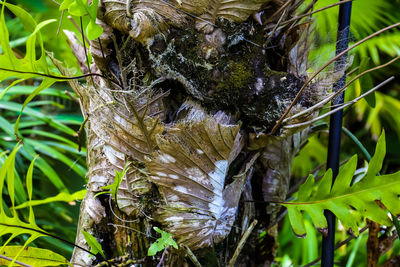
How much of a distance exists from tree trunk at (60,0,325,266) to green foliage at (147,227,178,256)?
0.9 inches

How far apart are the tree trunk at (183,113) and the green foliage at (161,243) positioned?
0.08ft

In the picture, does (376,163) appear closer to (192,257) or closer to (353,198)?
(353,198)

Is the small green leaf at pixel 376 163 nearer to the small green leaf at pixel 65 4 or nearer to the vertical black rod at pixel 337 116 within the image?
the vertical black rod at pixel 337 116

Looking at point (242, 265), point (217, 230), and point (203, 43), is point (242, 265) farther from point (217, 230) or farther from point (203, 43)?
point (203, 43)

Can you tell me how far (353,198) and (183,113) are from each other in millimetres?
270

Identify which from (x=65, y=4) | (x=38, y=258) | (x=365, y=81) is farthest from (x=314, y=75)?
(x=38, y=258)

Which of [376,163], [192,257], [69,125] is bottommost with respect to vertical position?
[192,257]

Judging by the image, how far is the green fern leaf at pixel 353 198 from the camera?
52 centimetres

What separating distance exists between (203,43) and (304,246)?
1.26 m

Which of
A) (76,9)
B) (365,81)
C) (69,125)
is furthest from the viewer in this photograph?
(69,125)

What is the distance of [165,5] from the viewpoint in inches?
19.4

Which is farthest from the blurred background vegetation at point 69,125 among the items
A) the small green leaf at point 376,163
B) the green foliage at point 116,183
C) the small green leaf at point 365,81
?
the green foliage at point 116,183

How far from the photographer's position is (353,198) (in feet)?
1.74

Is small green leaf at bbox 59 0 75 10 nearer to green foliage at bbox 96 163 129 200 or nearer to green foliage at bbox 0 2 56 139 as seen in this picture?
green foliage at bbox 0 2 56 139
